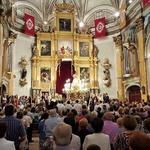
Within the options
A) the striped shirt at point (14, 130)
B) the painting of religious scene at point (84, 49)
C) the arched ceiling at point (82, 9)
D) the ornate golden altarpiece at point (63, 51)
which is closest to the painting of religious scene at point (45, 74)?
the ornate golden altarpiece at point (63, 51)

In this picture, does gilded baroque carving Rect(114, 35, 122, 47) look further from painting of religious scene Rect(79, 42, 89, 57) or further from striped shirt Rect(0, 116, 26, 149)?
striped shirt Rect(0, 116, 26, 149)

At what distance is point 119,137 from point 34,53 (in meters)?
19.4

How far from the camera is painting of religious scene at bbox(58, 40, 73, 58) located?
22.8 meters

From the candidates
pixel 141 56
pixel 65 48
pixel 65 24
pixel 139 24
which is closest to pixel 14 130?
pixel 141 56

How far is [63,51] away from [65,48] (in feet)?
1.17

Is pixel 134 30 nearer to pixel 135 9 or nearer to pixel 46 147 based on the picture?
pixel 135 9

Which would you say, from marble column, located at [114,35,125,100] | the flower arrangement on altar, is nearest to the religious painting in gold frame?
the flower arrangement on altar

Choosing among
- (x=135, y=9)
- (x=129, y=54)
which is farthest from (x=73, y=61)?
(x=135, y=9)

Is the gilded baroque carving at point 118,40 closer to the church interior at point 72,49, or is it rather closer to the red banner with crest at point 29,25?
the church interior at point 72,49

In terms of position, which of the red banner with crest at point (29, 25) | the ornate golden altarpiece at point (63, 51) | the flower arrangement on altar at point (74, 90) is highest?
the red banner with crest at point (29, 25)

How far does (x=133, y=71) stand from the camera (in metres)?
18.9

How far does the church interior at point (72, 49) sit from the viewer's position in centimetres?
1980

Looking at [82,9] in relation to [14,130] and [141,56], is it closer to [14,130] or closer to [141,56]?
[141,56]

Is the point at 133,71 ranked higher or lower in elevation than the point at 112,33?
lower
